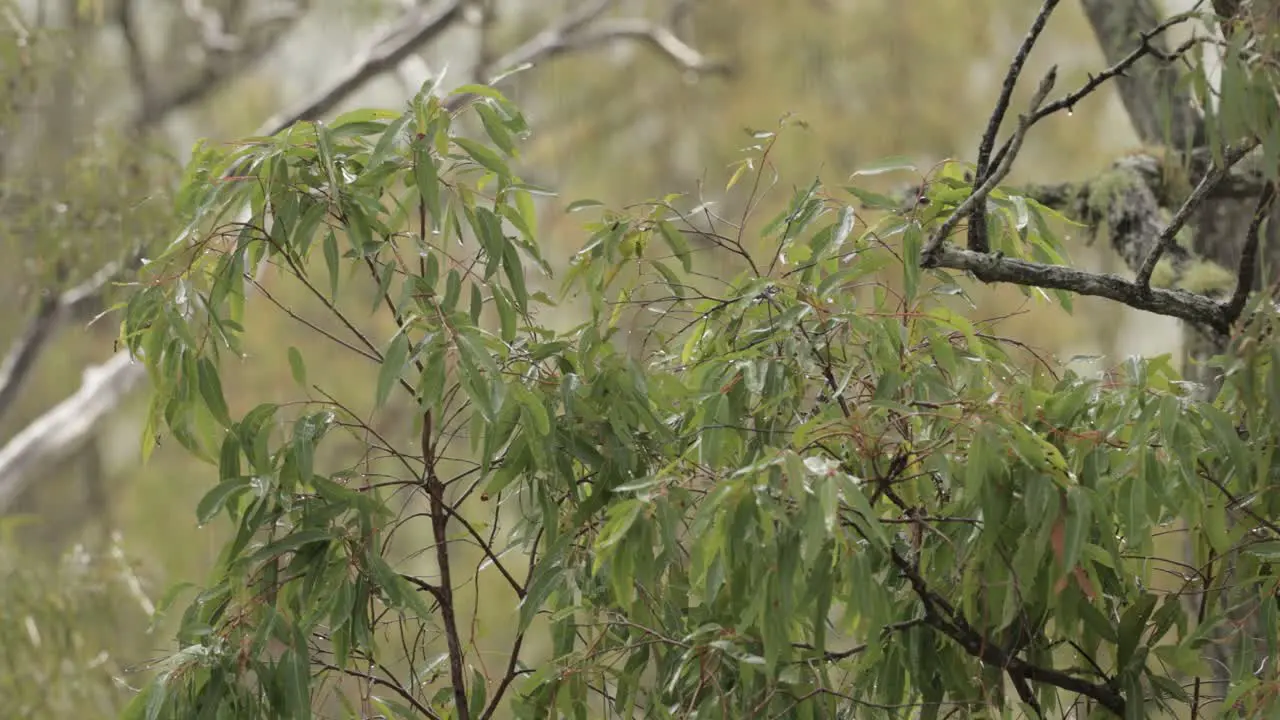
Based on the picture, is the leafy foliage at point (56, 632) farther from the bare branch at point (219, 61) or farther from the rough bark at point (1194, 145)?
the bare branch at point (219, 61)

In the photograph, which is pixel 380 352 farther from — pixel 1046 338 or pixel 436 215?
pixel 1046 338

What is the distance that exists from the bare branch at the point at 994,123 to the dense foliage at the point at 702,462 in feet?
0.12

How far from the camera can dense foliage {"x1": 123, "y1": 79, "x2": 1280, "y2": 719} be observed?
3.65 ft

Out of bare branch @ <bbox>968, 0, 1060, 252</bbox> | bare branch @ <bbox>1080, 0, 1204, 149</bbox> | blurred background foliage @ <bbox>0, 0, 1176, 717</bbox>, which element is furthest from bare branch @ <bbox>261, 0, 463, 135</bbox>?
bare branch @ <bbox>968, 0, 1060, 252</bbox>

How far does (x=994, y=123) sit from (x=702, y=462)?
0.40m

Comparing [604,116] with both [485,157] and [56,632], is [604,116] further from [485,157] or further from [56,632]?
[485,157]

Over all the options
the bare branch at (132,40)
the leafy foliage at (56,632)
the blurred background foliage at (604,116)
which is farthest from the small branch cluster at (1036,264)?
the bare branch at (132,40)

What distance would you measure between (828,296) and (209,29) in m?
4.98

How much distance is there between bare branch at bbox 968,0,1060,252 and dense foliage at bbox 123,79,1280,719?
35mm

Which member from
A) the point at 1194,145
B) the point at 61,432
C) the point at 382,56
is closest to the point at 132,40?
the point at 382,56

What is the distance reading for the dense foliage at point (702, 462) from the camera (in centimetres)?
111

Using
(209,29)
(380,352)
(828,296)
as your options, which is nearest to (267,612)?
(380,352)

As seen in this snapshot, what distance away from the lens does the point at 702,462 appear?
1.19 meters

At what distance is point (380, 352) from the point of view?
125 centimetres
